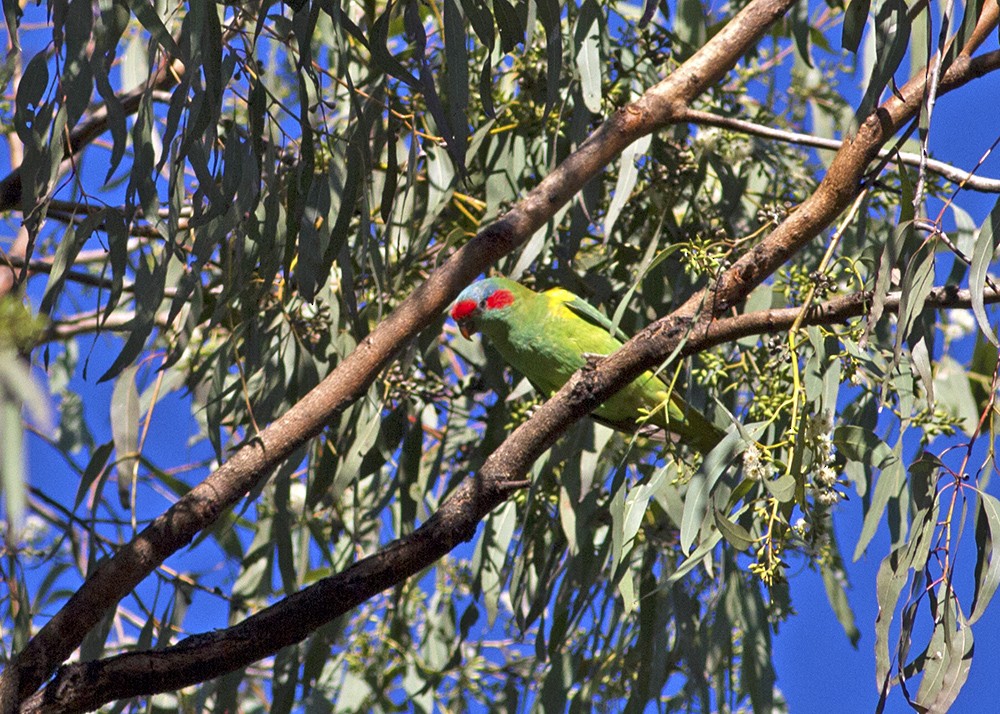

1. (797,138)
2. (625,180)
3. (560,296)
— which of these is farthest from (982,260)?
(560,296)

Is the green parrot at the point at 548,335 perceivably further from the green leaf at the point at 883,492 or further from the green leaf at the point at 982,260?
the green leaf at the point at 982,260

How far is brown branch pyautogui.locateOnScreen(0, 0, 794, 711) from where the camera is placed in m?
1.86

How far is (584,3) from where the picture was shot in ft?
8.50

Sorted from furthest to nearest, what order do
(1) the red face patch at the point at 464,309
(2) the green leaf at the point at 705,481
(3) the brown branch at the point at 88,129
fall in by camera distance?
(1) the red face patch at the point at 464,309 → (3) the brown branch at the point at 88,129 → (2) the green leaf at the point at 705,481

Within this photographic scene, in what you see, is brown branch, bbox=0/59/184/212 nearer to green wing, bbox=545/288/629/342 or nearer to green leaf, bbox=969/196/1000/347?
green wing, bbox=545/288/629/342

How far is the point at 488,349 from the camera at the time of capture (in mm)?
3156

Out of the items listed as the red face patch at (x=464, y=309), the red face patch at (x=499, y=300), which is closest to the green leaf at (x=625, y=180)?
the red face patch at (x=499, y=300)

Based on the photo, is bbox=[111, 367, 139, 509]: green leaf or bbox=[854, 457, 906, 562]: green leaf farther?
bbox=[111, 367, 139, 509]: green leaf

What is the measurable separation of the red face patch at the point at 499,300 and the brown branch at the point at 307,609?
119 centimetres

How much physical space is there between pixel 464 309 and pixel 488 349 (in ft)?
0.46

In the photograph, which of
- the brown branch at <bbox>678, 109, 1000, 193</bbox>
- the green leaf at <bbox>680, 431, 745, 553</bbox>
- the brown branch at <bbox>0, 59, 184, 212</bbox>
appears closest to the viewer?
the green leaf at <bbox>680, 431, 745, 553</bbox>

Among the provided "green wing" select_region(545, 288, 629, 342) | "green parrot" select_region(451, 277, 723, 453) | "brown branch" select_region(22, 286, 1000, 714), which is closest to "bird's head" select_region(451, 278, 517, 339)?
"green parrot" select_region(451, 277, 723, 453)

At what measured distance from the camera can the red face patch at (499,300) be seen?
2.99 metres

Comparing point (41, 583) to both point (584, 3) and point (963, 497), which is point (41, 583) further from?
point (963, 497)
